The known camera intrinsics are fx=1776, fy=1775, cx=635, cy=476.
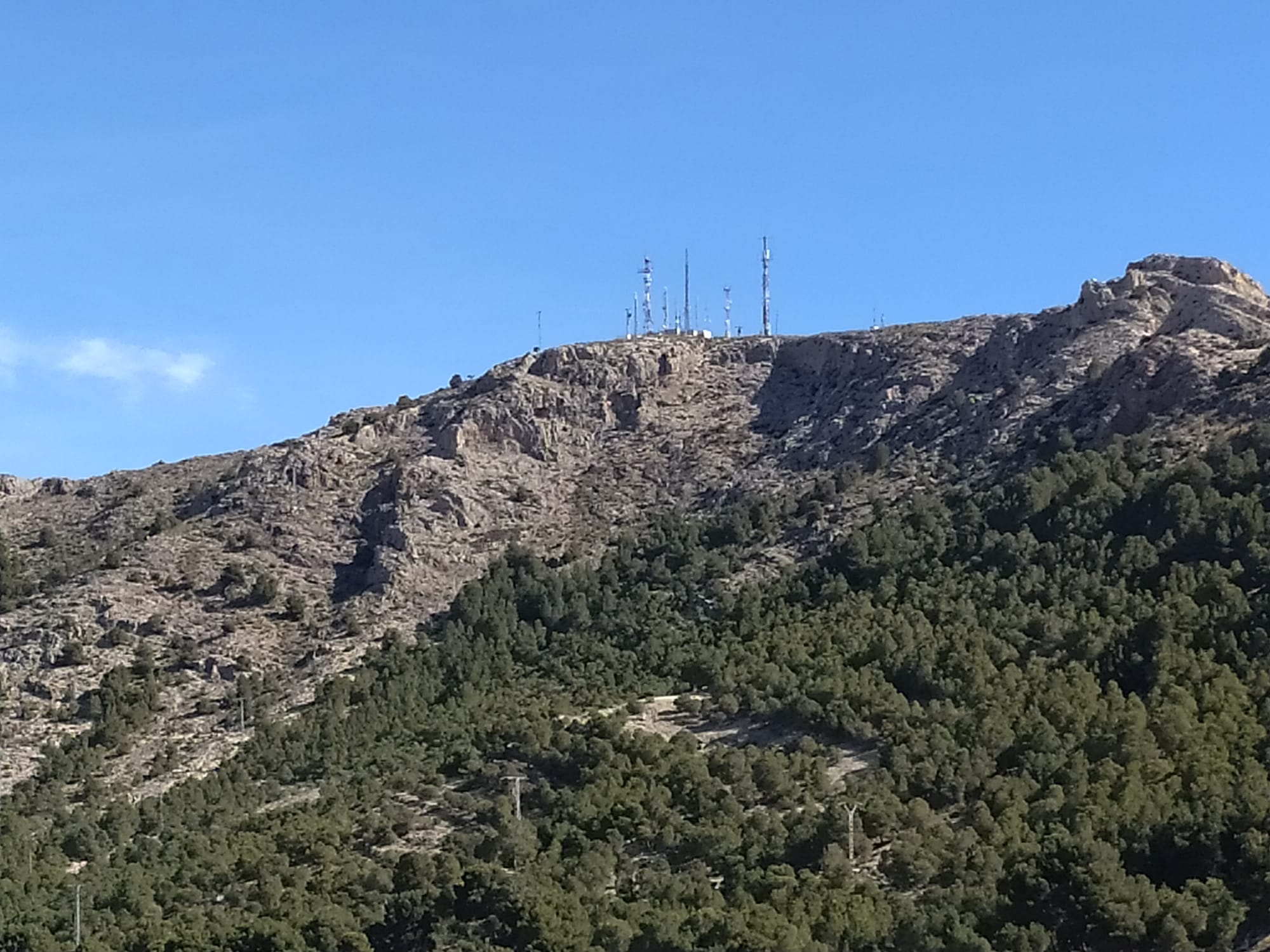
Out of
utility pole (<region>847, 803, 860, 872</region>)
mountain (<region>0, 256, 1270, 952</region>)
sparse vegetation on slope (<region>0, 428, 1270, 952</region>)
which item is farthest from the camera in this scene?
utility pole (<region>847, 803, 860, 872</region>)

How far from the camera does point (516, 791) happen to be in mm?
56812

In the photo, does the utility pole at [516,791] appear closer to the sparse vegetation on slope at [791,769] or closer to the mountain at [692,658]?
the mountain at [692,658]

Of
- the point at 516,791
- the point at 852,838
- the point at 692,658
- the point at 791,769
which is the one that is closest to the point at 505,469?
the point at 692,658

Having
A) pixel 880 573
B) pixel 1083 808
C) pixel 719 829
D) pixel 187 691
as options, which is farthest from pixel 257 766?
pixel 1083 808

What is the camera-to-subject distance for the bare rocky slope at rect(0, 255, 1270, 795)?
237 ft

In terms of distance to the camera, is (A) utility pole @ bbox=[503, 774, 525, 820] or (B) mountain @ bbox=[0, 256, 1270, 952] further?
(A) utility pole @ bbox=[503, 774, 525, 820]

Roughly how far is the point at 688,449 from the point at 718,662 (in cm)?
2407

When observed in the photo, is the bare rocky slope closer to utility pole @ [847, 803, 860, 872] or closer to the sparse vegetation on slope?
the sparse vegetation on slope

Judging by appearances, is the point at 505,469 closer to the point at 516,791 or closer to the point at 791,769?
the point at 516,791

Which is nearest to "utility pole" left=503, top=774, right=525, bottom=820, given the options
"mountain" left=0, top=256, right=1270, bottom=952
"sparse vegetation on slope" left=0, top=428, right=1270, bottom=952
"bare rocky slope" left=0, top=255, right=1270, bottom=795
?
"mountain" left=0, top=256, right=1270, bottom=952

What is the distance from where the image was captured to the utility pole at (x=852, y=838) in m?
49.6

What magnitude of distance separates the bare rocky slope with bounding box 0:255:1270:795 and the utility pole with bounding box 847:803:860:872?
85.5ft

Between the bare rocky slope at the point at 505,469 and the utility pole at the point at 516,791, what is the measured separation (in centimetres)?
1354

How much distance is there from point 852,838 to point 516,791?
39.1ft
